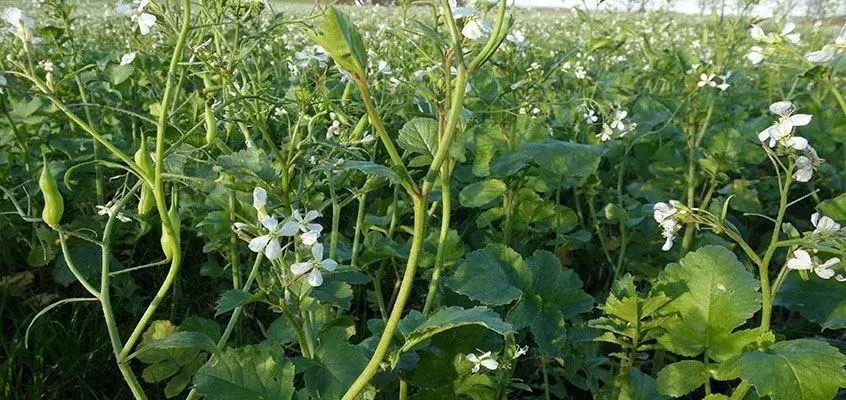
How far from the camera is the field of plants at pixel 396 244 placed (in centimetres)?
121

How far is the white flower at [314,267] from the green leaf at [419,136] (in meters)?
0.53

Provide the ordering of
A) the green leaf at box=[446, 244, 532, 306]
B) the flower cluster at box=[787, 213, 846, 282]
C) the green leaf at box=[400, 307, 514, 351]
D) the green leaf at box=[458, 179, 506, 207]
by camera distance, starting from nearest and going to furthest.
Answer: the green leaf at box=[400, 307, 514, 351] < the flower cluster at box=[787, 213, 846, 282] < the green leaf at box=[446, 244, 532, 306] < the green leaf at box=[458, 179, 506, 207]

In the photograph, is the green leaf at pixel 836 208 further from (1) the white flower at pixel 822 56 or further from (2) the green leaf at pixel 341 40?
(2) the green leaf at pixel 341 40

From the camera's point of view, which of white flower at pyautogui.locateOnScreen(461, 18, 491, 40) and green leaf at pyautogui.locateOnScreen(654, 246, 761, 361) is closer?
white flower at pyautogui.locateOnScreen(461, 18, 491, 40)

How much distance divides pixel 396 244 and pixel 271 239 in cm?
75

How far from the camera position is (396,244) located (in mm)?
1872

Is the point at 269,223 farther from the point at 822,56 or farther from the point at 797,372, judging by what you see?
the point at 822,56

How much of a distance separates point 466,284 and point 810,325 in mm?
1304

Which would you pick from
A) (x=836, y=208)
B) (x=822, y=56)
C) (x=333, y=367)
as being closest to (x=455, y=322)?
(x=333, y=367)

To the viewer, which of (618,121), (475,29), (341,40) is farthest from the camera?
(618,121)

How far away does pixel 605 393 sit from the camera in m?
1.58

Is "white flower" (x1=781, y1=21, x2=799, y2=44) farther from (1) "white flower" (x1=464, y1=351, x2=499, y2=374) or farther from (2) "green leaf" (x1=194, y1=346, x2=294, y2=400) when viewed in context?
(2) "green leaf" (x1=194, y1=346, x2=294, y2=400)

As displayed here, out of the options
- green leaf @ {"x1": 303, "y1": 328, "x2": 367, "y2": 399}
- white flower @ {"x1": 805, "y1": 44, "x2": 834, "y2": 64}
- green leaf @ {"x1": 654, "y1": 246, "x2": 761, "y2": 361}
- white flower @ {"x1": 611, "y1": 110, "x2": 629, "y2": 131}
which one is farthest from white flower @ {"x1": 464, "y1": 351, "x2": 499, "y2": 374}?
white flower @ {"x1": 611, "y1": 110, "x2": 629, "y2": 131}

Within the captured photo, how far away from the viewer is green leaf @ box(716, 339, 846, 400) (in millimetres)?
1129
